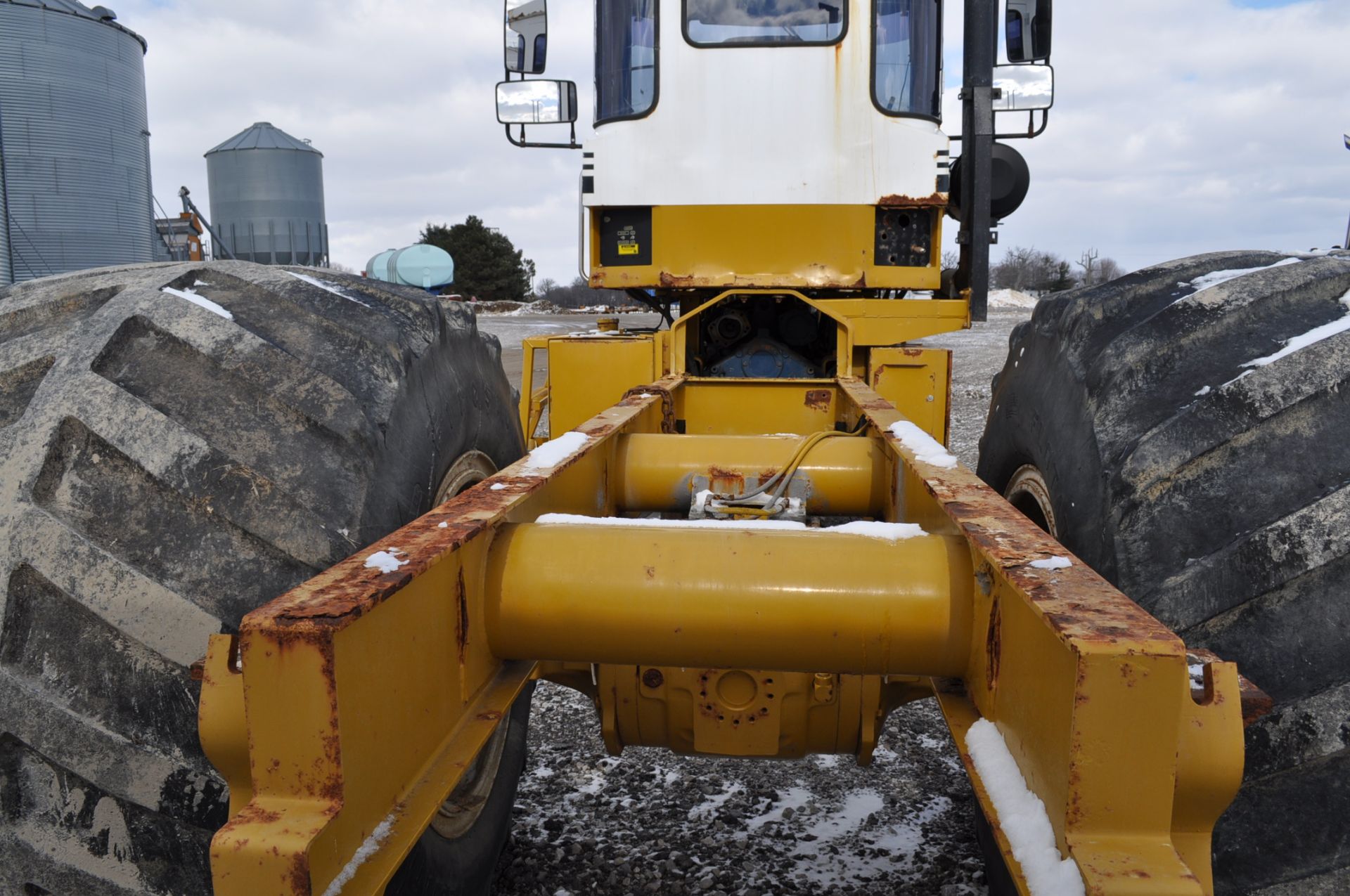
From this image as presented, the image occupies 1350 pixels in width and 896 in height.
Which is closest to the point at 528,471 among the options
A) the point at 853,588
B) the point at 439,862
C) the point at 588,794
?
the point at 853,588

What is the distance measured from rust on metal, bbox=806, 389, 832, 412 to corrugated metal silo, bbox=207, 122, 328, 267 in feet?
67.4

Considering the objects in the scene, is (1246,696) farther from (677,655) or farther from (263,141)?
(263,141)

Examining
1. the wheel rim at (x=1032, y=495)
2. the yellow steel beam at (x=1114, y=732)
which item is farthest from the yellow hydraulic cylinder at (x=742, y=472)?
the yellow steel beam at (x=1114, y=732)

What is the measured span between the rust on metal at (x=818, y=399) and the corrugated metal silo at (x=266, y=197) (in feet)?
67.4

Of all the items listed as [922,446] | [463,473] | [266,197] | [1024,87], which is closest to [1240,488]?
[922,446]

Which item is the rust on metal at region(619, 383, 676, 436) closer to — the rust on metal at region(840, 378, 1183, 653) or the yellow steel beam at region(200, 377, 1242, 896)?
the yellow steel beam at region(200, 377, 1242, 896)

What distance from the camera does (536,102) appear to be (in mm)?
4152

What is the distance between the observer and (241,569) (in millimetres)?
1420

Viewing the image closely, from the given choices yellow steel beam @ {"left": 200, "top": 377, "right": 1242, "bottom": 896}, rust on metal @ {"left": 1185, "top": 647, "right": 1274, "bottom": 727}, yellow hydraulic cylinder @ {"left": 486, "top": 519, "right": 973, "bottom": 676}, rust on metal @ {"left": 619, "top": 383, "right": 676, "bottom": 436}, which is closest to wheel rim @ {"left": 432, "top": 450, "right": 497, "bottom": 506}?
yellow steel beam @ {"left": 200, "top": 377, "right": 1242, "bottom": 896}

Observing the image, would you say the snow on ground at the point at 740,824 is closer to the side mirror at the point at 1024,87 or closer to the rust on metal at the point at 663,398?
the rust on metal at the point at 663,398

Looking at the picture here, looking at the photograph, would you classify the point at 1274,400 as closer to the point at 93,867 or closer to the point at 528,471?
the point at 528,471

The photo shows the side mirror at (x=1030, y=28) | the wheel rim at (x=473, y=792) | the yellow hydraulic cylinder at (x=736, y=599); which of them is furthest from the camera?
the side mirror at (x=1030, y=28)

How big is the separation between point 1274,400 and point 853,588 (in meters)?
0.84

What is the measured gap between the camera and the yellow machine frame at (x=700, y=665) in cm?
86
